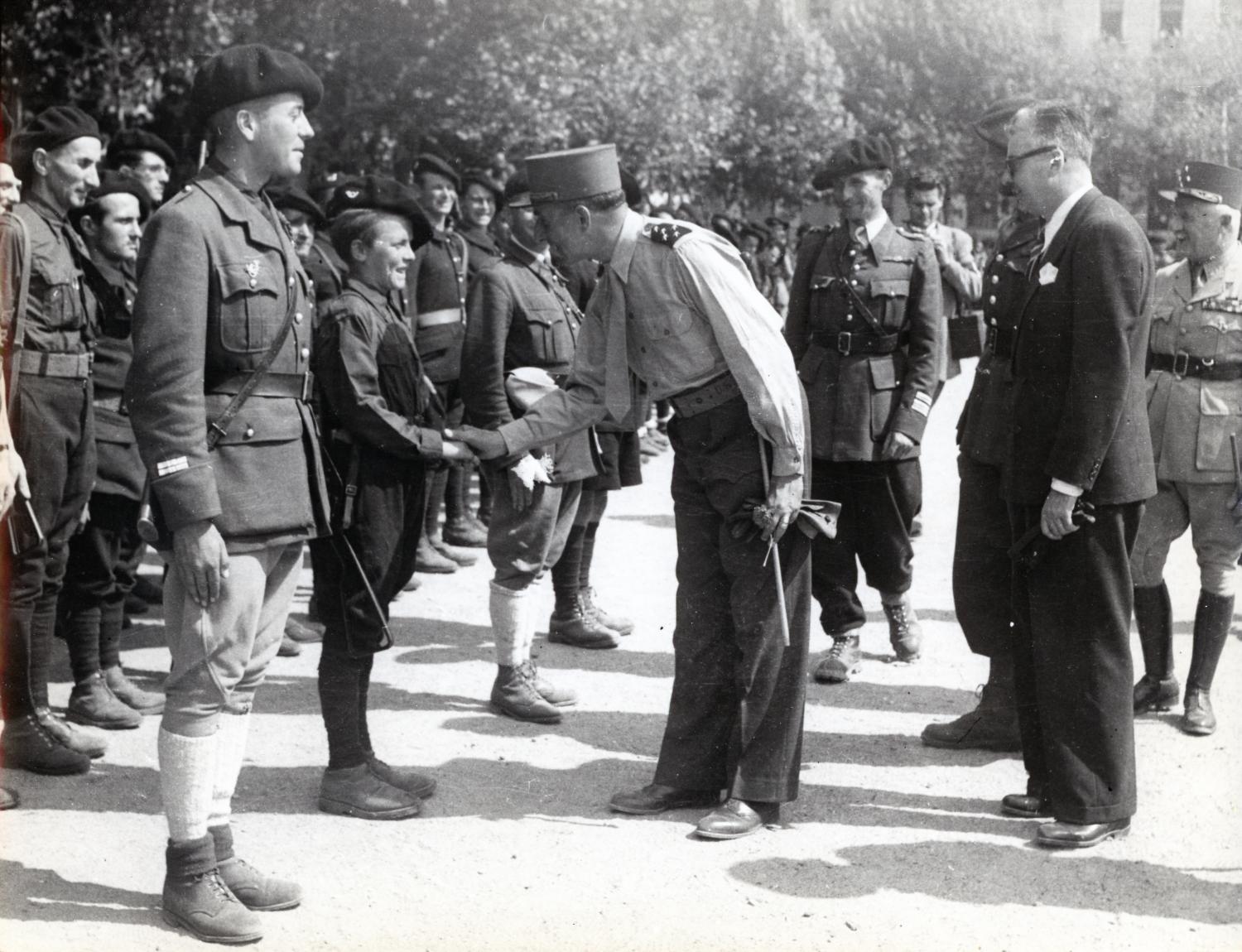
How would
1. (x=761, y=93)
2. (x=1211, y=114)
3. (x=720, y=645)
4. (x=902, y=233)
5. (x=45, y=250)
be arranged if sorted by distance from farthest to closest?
1. (x=761, y=93)
2. (x=1211, y=114)
3. (x=902, y=233)
4. (x=45, y=250)
5. (x=720, y=645)

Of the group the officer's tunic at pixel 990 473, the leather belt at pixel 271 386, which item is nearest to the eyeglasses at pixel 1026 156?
the officer's tunic at pixel 990 473

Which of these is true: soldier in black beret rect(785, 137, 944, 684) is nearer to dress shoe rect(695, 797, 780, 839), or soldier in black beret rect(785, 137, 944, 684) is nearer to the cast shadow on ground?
dress shoe rect(695, 797, 780, 839)

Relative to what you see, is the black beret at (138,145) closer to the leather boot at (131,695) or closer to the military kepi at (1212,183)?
the leather boot at (131,695)

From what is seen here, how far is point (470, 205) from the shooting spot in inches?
384

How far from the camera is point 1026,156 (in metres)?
4.80

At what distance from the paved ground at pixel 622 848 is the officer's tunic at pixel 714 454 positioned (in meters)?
0.28

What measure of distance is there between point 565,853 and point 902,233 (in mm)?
3554

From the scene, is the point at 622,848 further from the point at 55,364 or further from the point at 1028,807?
the point at 55,364

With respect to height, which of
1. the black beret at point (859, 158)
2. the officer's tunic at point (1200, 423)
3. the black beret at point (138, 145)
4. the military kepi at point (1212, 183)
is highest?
the black beret at point (138, 145)

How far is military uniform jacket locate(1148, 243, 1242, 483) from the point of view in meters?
6.05

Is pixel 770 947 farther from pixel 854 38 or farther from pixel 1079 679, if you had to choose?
pixel 854 38

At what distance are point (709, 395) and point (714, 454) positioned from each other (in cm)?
20

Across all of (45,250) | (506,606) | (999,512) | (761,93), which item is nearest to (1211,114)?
(999,512)

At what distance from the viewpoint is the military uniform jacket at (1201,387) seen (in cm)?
605
